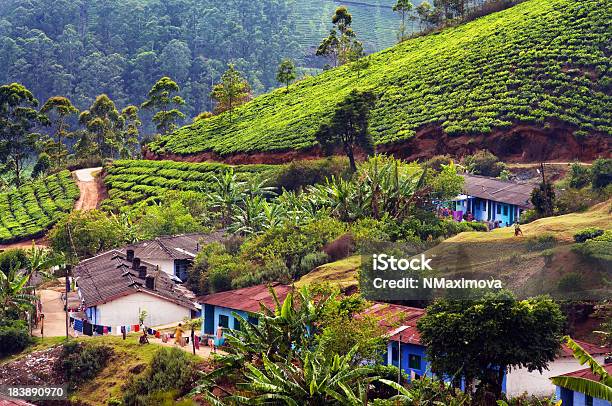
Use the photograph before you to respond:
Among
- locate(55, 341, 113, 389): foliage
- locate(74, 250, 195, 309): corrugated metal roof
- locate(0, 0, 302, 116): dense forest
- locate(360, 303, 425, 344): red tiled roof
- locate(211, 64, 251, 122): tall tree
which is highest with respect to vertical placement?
locate(0, 0, 302, 116): dense forest

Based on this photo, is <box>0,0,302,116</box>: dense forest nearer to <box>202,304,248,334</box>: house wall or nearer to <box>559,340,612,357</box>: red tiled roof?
<box>202,304,248,334</box>: house wall

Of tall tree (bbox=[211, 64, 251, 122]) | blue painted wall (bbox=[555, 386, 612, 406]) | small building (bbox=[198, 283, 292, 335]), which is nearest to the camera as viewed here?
blue painted wall (bbox=[555, 386, 612, 406])

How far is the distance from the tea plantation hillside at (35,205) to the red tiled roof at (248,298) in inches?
1379

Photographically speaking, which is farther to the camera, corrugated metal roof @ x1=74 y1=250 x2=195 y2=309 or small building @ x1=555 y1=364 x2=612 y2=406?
corrugated metal roof @ x1=74 y1=250 x2=195 y2=309

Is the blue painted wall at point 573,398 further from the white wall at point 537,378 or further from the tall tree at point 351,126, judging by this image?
the tall tree at point 351,126

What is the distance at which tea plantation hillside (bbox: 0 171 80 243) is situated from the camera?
68875 mm

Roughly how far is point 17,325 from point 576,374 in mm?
21598

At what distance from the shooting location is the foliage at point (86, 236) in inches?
1982

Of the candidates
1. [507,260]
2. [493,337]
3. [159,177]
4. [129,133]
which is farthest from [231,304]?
[129,133]

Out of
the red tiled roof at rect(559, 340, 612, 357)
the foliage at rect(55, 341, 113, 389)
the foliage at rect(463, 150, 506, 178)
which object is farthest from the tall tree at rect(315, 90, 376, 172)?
the red tiled roof at rect(559, 340, 612, 357)

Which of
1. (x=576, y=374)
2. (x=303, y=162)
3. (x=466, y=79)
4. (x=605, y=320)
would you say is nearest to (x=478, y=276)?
(x=576, y=374)

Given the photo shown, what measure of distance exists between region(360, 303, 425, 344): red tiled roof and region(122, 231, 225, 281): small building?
58.2 feet

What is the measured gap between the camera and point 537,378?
25.9 metres

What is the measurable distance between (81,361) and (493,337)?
15495 millimetres
